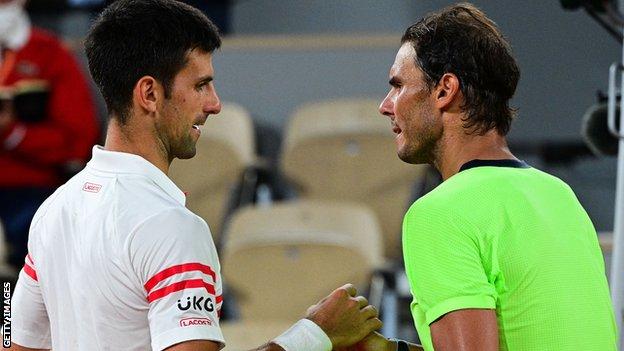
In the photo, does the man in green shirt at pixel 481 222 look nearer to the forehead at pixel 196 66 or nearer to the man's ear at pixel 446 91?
the man's ear at pixel 446 91

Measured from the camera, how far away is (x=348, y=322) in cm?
227

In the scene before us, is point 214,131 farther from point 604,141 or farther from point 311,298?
point 604,141

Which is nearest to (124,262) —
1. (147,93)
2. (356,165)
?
(147,93)

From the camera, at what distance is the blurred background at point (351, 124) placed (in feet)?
17.1

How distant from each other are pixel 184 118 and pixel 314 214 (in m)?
2.72

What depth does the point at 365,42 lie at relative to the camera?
5.78m

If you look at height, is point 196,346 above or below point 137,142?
below

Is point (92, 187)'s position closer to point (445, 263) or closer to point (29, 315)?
point (29, 315)

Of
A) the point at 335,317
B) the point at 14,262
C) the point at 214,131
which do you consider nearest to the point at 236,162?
the point at 214,131

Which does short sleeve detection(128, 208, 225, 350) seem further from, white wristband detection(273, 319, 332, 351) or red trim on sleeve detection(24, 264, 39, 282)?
red trim on sleeve detection(24, 264, 39, 282)

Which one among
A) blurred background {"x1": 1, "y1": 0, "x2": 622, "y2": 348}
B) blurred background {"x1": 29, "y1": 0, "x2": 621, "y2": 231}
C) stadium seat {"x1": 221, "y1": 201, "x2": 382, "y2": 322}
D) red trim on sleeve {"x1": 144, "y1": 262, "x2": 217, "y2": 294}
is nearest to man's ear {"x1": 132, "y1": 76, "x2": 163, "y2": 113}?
red trim on sleeve {"x1": 144, "y1": 262, "x2": 217, "y2": 294}

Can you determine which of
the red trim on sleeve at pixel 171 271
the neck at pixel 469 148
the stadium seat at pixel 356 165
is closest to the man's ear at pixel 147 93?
the red trim on sleeve at pixel 171 271

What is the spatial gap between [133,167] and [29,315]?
39cm

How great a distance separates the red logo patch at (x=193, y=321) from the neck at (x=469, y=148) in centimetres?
50
